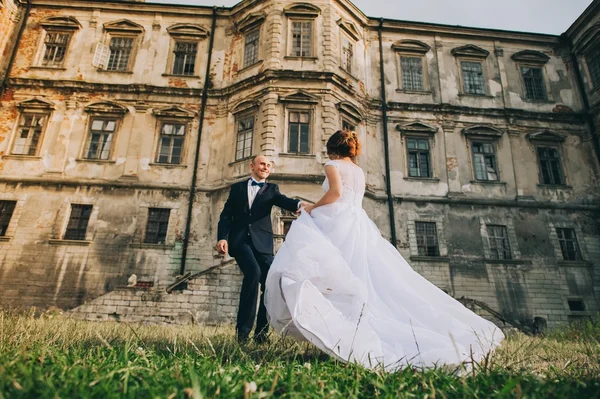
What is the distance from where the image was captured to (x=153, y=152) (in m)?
14.6

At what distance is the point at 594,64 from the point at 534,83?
269cm

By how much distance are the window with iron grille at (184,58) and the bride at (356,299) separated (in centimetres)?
1465

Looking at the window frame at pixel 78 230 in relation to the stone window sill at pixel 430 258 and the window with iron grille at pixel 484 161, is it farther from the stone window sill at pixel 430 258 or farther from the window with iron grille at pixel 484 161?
the window with iron grille at pixel 484 161

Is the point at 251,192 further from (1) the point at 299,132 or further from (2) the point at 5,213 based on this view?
(2) the point at 5,213

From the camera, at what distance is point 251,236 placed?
4355 millimetres

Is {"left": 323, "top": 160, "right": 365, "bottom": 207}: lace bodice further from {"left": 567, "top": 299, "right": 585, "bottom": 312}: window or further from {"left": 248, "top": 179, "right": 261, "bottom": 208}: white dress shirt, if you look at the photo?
{"left": 567, "top": 299, "right": 585, "bottom": 312}: window

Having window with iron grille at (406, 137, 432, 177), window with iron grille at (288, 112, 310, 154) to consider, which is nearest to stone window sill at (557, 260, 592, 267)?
window with iron grille at (406, 137, 432, 177)

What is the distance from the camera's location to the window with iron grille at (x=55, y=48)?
15789mm

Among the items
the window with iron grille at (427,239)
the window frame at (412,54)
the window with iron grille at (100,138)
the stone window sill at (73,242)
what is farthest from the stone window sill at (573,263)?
the window with iron grille at (100,138)

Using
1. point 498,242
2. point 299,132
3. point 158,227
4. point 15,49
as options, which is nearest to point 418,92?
point 299,132

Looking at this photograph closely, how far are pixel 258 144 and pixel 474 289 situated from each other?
411 inches

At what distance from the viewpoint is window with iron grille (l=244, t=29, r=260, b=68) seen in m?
15.2

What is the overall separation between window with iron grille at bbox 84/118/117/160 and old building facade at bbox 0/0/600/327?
0.34 ft

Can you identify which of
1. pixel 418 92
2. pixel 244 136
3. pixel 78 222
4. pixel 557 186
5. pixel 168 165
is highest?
pixel 418 92
